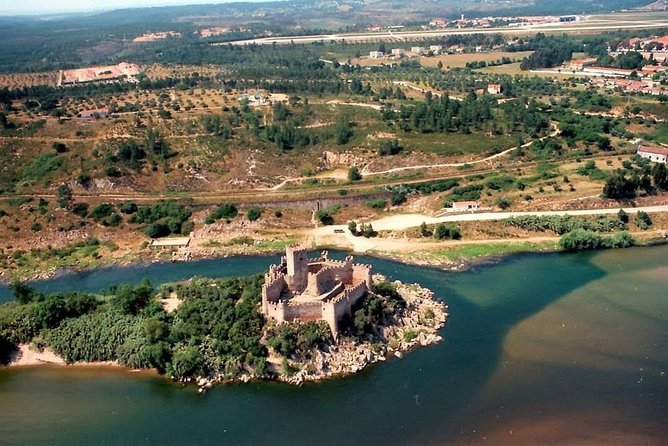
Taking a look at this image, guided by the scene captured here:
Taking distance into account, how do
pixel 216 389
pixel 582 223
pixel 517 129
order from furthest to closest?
1. pixel 517 129
2. pixel 582 223
3. pixel 216 389

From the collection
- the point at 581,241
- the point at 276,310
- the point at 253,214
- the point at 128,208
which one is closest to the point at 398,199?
the point at 253,214

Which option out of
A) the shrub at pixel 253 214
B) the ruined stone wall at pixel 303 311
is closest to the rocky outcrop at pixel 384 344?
the ruined stone wall at pixel 303 311

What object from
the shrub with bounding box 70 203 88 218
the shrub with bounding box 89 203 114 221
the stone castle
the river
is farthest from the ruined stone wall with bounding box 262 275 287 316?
the shrub with bounding box 70 203 88 218

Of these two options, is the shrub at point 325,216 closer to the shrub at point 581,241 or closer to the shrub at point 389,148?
the shrub at point 389,148

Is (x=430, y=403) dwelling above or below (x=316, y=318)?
below

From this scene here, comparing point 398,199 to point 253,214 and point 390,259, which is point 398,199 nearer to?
point 390,259

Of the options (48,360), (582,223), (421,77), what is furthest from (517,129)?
(48,360)

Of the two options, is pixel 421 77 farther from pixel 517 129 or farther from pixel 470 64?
pixel 517 129
